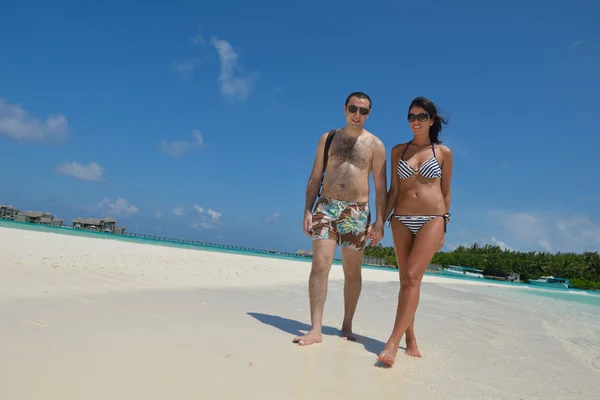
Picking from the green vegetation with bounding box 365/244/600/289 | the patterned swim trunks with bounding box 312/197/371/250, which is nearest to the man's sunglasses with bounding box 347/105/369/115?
the patterned swim trunks with bounding box 312/197/371/250

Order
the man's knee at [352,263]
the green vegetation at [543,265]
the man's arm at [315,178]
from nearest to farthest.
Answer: the man's knee at [352,263] < the man's arm at [315,178] < the green vegetation at [543,265]

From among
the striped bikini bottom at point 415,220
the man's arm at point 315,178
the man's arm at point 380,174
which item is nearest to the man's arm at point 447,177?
the striped bikini bottom at point 415,220

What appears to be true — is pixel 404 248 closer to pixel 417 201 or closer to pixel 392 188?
pixel 417 201

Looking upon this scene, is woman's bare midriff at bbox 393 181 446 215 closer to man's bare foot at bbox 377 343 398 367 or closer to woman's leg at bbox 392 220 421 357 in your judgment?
woman's leg at bbox 392 220 421 357

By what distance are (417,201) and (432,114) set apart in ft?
2.85

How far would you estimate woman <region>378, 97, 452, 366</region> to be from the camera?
359 cm

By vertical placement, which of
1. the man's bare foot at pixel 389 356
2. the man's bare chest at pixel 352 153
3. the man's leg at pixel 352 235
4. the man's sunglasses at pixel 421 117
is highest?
the man's sunglasses at pixel 421 117

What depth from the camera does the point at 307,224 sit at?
13.9 ft

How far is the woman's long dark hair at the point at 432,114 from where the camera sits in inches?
156

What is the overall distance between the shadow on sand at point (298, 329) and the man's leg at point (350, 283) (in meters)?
0.13

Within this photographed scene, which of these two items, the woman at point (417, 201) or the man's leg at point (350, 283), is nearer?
the woman at point (417, 201)

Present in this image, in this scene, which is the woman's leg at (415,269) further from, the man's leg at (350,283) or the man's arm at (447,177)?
the man's leg at (350,283)

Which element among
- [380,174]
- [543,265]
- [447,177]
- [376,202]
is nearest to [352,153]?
[380,174]

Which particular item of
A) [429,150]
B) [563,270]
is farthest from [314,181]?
[563,270]
